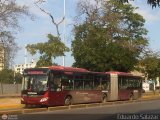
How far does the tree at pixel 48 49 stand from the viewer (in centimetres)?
4234

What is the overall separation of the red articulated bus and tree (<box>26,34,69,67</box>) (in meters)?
5.77

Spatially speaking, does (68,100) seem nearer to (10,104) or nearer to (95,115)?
(10,104)

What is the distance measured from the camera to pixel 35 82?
30.1m

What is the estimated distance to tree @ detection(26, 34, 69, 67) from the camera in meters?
42.3

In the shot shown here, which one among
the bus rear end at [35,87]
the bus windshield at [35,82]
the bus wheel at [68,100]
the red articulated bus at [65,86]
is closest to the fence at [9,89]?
the red articulated bus at [65,86]

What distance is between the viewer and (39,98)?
2952 centimetres

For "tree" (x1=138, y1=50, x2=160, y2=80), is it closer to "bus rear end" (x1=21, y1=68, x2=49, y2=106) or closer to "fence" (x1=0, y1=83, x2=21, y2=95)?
"fence" (x1=0, y1=83, x2=21, y2=95)

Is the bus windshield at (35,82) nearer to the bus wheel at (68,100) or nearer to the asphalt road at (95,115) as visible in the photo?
the bus wheel at (68,100)

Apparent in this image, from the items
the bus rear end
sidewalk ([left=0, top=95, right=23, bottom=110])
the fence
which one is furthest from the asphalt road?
the fence

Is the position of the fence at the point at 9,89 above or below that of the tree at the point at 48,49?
below

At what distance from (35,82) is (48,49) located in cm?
1262

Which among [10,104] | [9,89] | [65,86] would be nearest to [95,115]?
[65,86]

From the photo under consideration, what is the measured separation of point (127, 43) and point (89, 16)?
20.1 feet

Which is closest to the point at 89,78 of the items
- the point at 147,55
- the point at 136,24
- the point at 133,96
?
the point at 133,96
